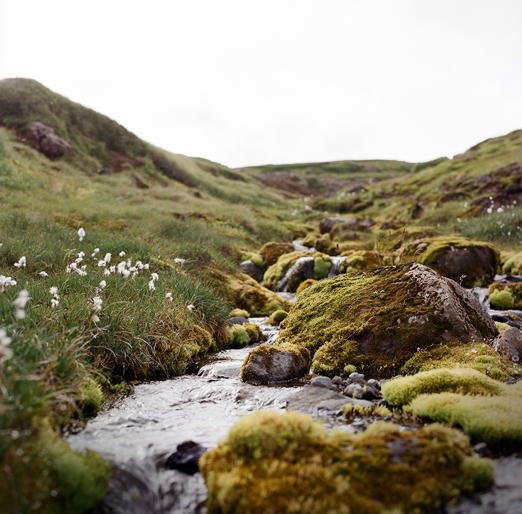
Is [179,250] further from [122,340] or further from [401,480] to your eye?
[401,480]

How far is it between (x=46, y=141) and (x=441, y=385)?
121 feet

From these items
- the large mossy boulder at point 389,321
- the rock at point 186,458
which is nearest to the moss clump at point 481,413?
the large mossy boulder at point 389,321

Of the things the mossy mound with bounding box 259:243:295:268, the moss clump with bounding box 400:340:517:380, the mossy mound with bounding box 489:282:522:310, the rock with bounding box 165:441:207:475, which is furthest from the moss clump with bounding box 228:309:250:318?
the mossy mound with bounding box 489:282:522:310

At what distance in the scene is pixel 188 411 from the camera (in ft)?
14.2

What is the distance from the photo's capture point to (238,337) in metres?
7.77

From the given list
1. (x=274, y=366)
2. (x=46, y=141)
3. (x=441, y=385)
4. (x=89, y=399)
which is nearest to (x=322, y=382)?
(x=274, y=366)

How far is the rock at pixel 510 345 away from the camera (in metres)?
4.91

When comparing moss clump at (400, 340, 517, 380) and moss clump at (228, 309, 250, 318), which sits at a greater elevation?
moss clump at (400, 340, 517, 380)

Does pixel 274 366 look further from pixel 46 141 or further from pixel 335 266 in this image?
pixel 46 141

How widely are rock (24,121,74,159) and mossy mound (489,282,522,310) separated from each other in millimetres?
34374

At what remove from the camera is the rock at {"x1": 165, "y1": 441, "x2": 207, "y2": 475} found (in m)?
3.08

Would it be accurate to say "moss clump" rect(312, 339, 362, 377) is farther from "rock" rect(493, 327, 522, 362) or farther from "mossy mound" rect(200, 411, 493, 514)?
"mossy mound" rect(200, 411, 493, 514)

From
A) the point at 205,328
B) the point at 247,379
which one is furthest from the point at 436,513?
the point at 205,328

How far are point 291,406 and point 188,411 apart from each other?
4.10 ft
